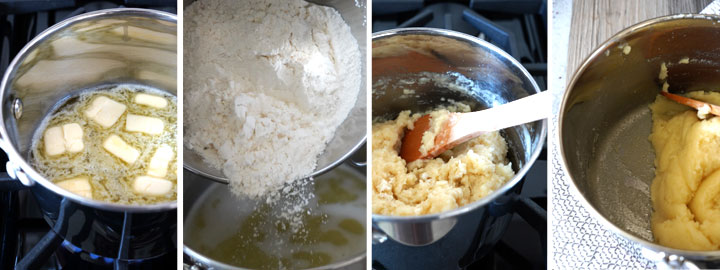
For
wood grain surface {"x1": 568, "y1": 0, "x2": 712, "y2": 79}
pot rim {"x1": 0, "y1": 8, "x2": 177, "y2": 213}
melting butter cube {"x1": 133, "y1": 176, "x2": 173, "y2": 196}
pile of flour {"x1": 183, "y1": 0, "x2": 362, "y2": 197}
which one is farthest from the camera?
wood grain surface {"x1": 568, "y1": 0, "x2": 712, "y2": 79}

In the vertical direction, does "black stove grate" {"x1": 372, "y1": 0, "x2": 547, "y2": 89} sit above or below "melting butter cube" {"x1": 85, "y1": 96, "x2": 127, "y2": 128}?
above

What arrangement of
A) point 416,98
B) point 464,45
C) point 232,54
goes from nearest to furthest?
point 232,54, point 464,45, point 416,98

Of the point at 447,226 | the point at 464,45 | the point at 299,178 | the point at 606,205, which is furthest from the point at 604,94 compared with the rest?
the point at 299,178

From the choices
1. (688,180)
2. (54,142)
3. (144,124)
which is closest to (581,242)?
(688,180)

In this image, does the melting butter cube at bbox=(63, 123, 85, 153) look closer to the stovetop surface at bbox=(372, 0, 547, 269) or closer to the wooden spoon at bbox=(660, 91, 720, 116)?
the stovetop surface at bbox=(372, 0, 547, 269)

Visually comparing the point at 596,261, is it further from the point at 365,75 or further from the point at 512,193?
the point at 365,75

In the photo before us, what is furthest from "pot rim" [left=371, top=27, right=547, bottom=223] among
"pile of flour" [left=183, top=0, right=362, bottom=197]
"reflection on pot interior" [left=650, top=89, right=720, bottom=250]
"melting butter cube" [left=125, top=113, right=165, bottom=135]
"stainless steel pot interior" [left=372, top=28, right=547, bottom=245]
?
"melting butter cube" [left=125, top=113, right=165, bottom=135]
